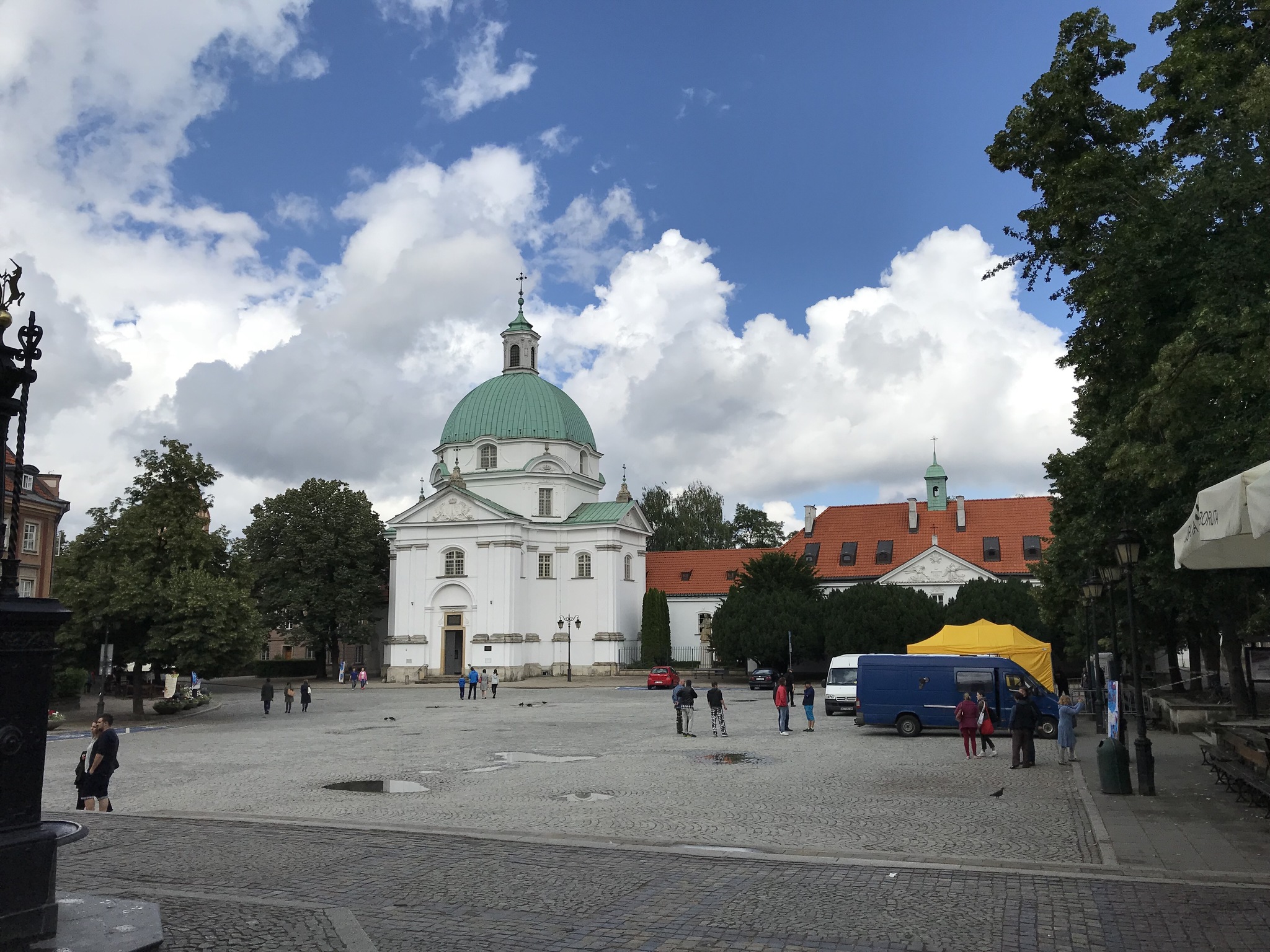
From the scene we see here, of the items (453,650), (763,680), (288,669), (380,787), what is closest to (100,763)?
(380,787)

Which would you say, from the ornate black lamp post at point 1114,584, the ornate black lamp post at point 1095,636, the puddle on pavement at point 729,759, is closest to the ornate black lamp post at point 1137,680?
the ornate black lamp post at point 1114,584

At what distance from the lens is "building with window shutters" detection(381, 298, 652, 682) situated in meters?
66.1

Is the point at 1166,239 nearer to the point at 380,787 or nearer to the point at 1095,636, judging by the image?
the point at 380,787

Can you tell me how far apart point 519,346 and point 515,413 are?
7.32m

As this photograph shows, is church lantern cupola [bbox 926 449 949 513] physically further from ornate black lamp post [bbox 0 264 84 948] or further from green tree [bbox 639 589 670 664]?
ornate black lamp post [bbox 0 264 84 948]

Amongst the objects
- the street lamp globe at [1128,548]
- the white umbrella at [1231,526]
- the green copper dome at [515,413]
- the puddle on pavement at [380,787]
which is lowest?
the puddle on pavement at [380,787]

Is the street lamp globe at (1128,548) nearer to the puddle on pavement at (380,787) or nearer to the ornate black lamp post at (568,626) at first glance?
the puddle on pavement at (380,787)

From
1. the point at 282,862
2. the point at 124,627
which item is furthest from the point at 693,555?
the point at 282,862

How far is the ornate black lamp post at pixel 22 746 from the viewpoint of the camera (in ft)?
21.9

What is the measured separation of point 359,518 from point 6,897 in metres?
64.5

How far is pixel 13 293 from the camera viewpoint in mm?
7172

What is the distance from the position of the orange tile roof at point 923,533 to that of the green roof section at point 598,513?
11.3 m

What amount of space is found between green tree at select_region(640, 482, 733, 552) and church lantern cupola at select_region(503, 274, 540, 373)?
23326mm

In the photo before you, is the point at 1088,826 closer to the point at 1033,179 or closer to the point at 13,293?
the point at 1033,179
